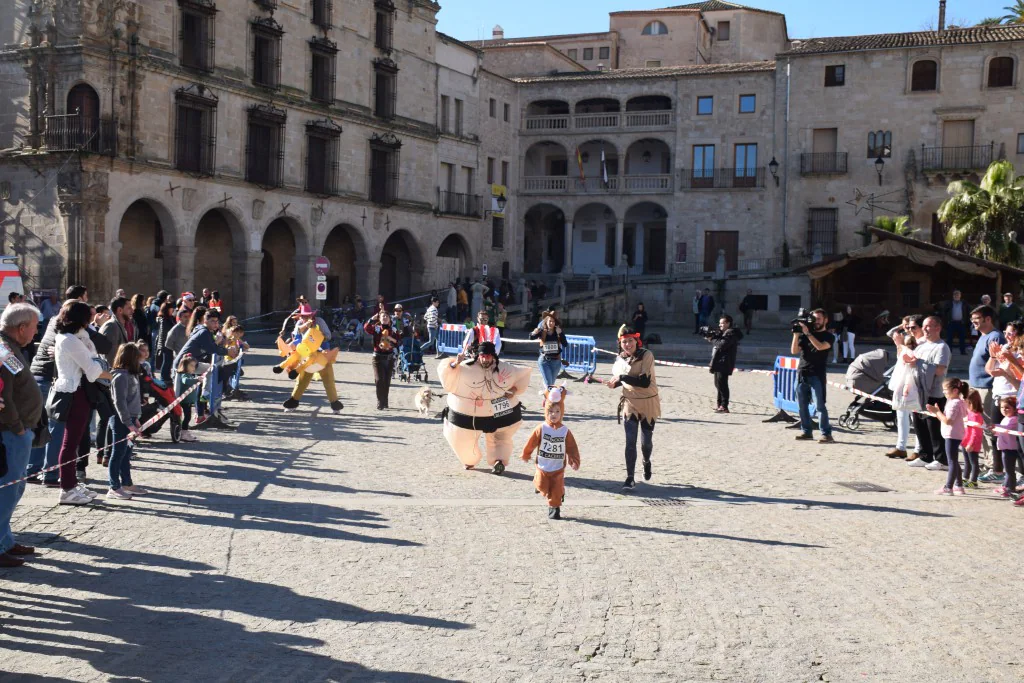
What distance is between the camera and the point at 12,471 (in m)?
7.72

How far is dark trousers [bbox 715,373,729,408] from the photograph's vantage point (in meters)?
18.6

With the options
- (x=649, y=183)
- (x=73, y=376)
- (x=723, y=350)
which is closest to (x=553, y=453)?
(x=73, y=376)

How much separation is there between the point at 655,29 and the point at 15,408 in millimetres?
54833

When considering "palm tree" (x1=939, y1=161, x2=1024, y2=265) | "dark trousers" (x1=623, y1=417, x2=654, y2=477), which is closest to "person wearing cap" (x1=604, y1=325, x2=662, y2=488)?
"dark trousers" (x1=623, y1=417, x2=654, y2=477)

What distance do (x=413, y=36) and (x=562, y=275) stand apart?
12.7 metres

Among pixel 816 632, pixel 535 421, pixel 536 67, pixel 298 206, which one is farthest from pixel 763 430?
pixel 536 67

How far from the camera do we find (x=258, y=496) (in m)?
10.7

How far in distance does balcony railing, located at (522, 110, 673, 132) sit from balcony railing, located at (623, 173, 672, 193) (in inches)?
93.2

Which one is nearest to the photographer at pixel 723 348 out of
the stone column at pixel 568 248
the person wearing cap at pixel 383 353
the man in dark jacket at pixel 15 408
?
the person wearing cap at pixel 383 353

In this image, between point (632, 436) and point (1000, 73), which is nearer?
point (632, 436)

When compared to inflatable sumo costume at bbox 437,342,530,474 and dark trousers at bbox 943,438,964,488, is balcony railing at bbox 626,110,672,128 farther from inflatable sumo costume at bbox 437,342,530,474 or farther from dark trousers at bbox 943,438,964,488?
dark trousers at bbox 943,438,964,488

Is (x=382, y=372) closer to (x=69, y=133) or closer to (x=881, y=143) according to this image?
(x=69, y=133)

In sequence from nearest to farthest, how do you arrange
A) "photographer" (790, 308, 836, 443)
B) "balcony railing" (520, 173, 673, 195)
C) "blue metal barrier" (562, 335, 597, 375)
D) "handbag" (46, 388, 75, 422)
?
"handbag" (46, 388, 75, 422), "photographer" (790, 308, 836, 443), "blue metal barrier" (562, 335, 597, 375), "balcony railing" (520, 173, 673, 195)

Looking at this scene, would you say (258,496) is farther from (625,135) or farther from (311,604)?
(625,135)
